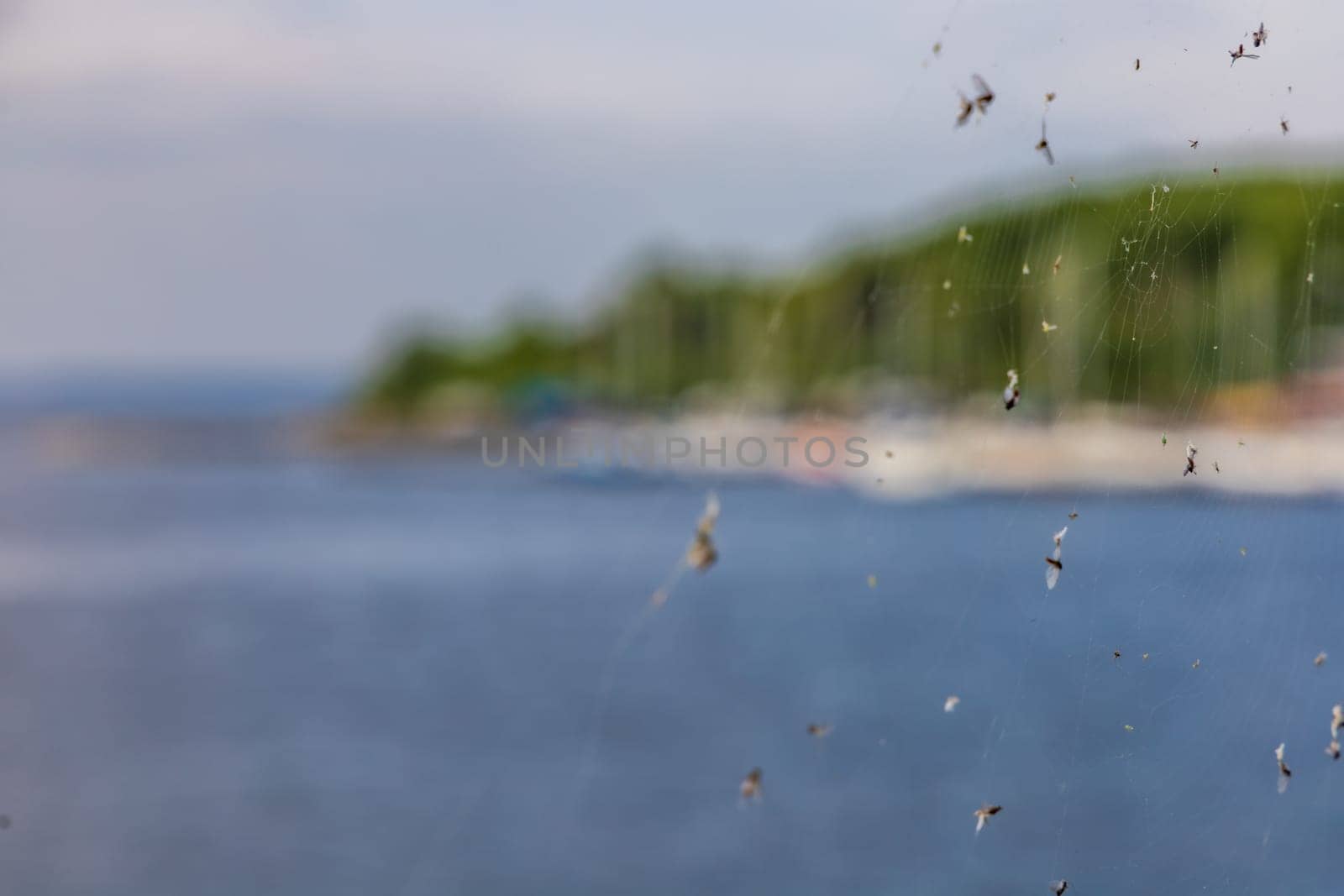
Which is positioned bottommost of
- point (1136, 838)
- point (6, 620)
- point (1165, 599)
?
point (6, 620)

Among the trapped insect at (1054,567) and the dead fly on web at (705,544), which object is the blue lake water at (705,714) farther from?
the dead fly on web at (705,544)

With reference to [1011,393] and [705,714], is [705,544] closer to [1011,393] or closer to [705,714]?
[1011,393]

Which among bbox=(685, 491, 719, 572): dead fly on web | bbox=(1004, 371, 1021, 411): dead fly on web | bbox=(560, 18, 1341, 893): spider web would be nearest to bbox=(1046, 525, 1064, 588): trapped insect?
bbox=(560, 18, 1341, 893): spider web

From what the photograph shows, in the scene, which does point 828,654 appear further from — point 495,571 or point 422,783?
point 495,571

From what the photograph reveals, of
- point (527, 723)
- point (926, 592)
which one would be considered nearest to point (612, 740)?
point (527, 723)

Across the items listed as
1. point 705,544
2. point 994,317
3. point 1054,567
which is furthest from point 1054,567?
point 994,317

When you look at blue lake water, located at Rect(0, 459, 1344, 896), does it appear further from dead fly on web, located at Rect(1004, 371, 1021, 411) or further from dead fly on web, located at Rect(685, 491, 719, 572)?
dead fly on web, located at Rect(685, 491, 719, 572)

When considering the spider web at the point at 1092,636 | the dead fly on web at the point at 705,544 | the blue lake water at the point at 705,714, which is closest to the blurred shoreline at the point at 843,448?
the spider web at the point at 1092,636
